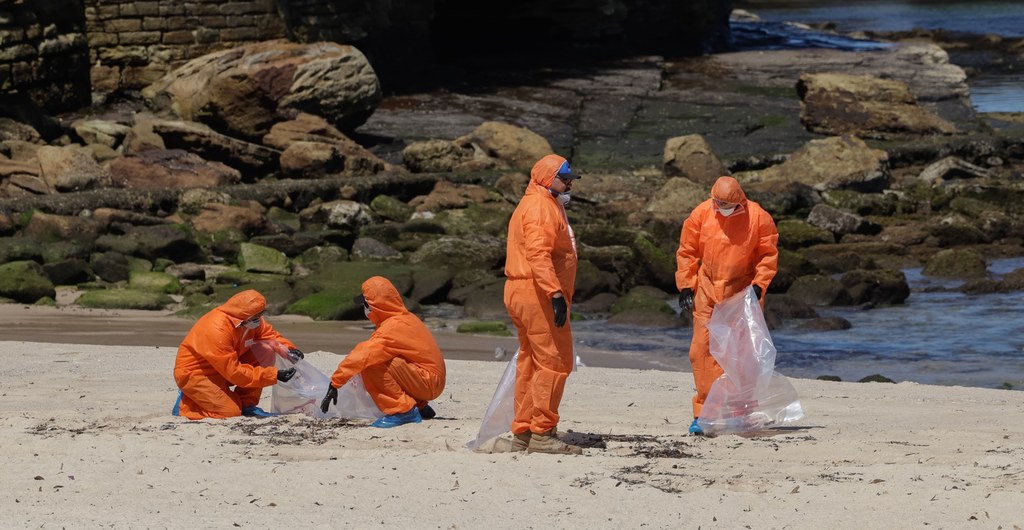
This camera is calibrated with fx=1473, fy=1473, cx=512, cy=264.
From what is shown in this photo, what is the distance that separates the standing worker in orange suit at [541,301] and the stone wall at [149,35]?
64.2ft

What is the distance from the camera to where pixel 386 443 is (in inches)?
305

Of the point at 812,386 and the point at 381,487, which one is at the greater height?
the point at 381,487

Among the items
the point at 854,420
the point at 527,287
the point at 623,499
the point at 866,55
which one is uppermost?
the point at 527,287

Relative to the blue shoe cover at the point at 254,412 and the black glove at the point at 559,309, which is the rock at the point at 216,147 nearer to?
the blue shoe cover at the point at 254,412

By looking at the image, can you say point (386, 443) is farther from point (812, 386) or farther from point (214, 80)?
point (214, 80)

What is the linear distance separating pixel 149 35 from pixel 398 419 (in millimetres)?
19079

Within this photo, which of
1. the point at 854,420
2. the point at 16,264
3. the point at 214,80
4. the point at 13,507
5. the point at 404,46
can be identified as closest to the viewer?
the point at 13,507

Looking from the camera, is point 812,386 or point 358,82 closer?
point 812,386

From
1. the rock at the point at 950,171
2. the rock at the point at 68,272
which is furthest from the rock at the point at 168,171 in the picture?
the rock at the point at 950,171

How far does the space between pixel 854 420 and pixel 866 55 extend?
30497mm

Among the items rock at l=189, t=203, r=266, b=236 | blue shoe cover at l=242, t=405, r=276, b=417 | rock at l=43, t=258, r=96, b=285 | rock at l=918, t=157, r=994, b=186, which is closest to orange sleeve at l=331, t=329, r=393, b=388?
blue shoe cover at l=242, t=405, r=276, b=417

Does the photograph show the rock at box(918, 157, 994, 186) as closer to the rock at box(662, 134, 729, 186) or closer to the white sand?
the rock at box(662, 134, 729, 186)

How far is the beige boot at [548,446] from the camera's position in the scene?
7.45m

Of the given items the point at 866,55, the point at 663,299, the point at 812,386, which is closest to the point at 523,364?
the point at 812,386
